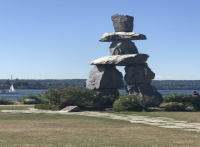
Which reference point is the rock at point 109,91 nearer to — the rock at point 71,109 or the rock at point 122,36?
the rock at point 122,36

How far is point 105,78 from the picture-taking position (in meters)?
35.0

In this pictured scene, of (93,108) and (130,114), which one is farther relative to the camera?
(93,108)

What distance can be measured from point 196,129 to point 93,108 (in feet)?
44.5

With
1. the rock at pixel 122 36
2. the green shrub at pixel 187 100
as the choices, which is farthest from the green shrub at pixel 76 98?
the rock at pixel 122 36

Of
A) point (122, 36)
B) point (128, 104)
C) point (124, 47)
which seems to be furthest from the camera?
point (124, 47)

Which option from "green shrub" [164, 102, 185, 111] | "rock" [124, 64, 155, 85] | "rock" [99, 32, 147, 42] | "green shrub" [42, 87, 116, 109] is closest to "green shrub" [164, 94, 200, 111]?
"green shrub" [164, 102, 185, 111]

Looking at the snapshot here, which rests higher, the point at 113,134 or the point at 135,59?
the point at 135,59

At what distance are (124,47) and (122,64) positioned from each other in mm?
1340

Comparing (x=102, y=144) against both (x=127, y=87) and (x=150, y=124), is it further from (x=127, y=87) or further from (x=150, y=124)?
(x=127, y=87)

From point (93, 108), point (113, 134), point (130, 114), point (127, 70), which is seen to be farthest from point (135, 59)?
point (113, 134)

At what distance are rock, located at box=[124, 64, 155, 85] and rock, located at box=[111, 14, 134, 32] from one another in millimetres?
3009

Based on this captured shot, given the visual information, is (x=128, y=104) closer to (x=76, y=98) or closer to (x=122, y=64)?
(x=76, y=98)

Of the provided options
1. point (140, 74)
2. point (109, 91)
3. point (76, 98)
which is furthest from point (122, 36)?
point (76, 98)

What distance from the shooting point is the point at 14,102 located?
40906 mm
